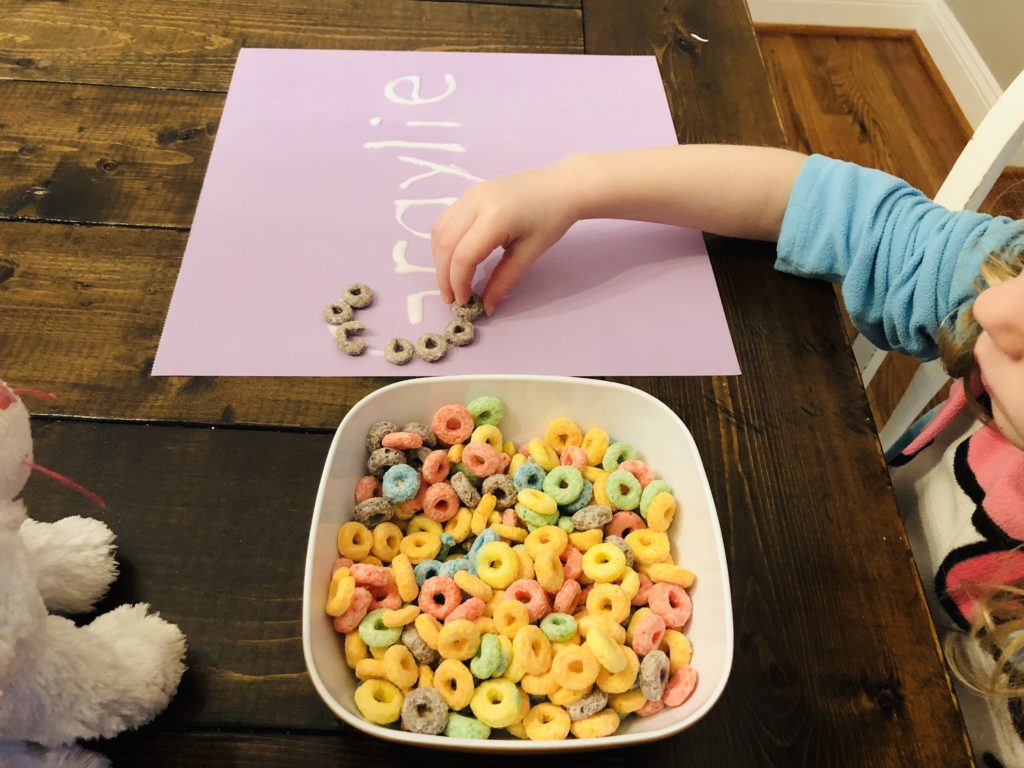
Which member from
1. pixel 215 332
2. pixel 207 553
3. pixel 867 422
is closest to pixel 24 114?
pixel 215 332

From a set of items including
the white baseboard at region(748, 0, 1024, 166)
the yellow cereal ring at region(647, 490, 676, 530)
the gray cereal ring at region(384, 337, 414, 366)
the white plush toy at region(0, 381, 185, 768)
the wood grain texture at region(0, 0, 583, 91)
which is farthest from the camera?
the white baseboard at region(748, 0, 1024, 166)

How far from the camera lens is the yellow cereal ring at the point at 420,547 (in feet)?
1.30

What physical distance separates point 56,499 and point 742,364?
1.42 ft

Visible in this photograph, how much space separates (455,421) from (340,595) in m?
0.12

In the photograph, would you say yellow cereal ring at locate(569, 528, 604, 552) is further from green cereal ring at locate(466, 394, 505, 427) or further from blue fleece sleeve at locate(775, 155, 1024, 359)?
blue fleece sleeve at locate(775, 155, 1024, 359)

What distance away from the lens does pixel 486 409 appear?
0.43 metres

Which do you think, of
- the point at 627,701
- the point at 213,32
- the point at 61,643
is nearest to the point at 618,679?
the point at 627,701

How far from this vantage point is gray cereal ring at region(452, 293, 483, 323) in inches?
A: 21.6

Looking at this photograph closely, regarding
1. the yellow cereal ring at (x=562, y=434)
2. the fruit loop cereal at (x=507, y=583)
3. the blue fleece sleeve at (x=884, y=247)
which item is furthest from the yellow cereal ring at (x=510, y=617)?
the blue fleece sleeve at (x=884, y=247)

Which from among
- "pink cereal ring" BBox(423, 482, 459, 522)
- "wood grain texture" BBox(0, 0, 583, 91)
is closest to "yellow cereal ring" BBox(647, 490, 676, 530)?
"pink cereal ring" BBox(423, 482, 459, 522)

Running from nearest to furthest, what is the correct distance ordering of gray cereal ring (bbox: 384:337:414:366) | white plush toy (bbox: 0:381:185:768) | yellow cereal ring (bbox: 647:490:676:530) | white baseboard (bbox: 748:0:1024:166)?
white plush toy (bbox: 0:381:185:768)
yellow cereal ring (bbox: 647:490:676:530)
gray cereal ring (bbox: 384:337:414:366)
white baseboard (bbox: 748:0:1024:166)

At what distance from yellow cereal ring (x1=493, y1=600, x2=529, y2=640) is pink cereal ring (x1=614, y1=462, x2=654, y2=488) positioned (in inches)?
3.8

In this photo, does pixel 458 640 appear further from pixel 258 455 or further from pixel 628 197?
pixel 628 197

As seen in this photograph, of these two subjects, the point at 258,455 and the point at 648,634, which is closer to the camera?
the point at 648,634
